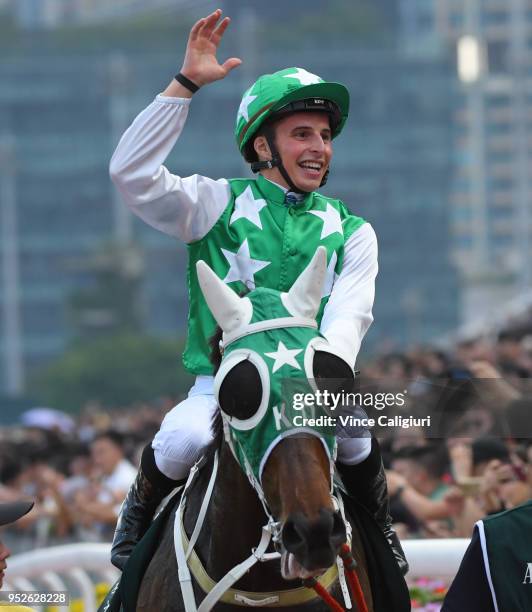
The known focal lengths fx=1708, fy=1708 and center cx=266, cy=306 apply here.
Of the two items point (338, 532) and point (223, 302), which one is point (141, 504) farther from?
point (338, 532)

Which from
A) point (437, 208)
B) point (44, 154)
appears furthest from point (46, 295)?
point (437, 208)

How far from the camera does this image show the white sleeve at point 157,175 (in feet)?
15.2

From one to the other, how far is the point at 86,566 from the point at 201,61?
344cm

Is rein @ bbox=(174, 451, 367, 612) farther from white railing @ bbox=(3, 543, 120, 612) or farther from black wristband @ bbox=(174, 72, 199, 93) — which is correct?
white railing @ bbox=(3, 543, 120, 612)

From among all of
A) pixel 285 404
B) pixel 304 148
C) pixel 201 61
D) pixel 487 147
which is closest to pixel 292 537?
pixel 285 404

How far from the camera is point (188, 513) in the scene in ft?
14.6

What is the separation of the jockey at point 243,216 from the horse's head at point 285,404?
576 mm

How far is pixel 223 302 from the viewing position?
391 centimetres

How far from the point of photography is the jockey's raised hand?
185 inches

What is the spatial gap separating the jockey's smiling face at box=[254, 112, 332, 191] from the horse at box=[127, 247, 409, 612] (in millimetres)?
857

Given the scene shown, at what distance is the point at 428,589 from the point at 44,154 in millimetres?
126034

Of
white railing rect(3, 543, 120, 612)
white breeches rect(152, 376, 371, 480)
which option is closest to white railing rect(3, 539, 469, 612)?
white railing rect(3, 543, 120, 612)

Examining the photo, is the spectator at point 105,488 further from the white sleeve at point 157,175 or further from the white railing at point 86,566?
the white sleeve at point 157,175

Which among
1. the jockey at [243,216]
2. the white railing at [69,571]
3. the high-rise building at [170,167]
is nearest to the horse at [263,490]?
the jockey at [243,216]
